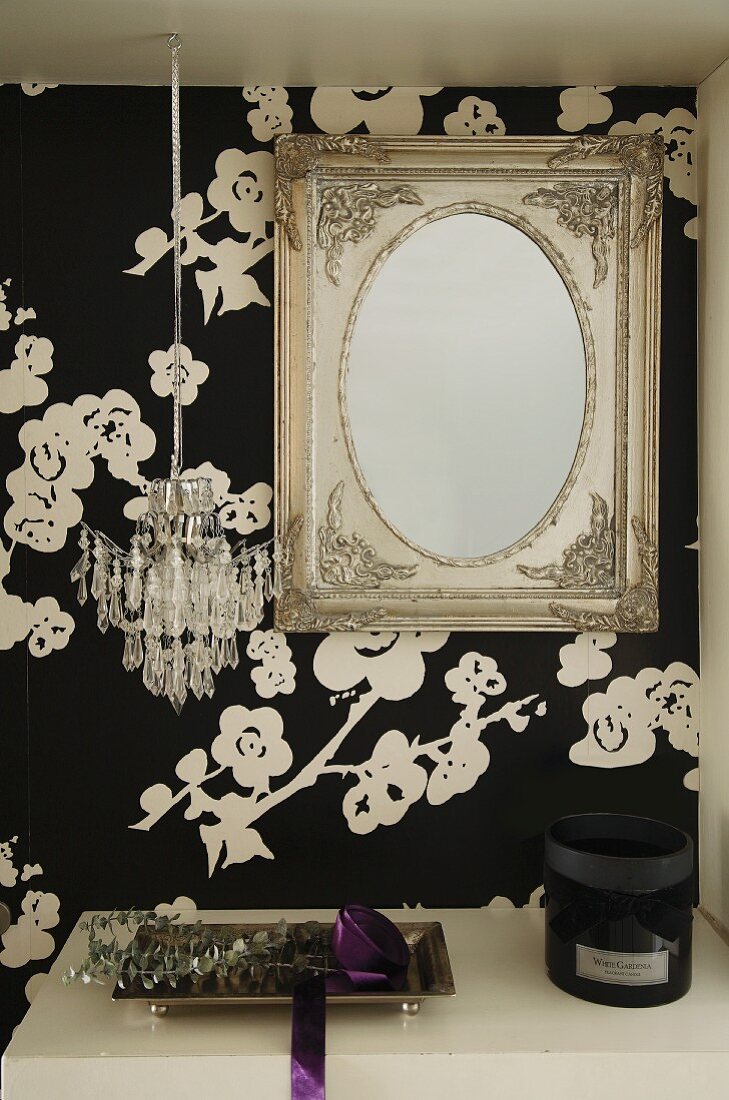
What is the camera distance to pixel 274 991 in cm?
146

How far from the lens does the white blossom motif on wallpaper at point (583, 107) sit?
5.86 ft

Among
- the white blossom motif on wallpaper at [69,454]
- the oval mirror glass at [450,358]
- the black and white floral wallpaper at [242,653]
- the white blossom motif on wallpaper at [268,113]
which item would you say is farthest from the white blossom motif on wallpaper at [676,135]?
the white blossom motif on wallpaper at [69,454]

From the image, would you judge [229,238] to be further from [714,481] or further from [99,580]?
[714,481]

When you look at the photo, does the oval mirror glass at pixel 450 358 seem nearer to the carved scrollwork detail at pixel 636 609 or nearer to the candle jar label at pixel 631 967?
the carved scrollwork detail at pixel 636 609

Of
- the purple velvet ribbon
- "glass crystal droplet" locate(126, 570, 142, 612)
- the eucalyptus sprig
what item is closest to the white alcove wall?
the purple velvet ribbon

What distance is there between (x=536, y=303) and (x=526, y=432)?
9.2 inches

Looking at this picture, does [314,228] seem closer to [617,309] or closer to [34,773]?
[617,309]

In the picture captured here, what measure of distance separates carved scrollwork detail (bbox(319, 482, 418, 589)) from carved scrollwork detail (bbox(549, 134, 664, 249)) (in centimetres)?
76

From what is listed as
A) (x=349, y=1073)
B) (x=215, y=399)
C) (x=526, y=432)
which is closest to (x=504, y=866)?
(x=349, y=1073)

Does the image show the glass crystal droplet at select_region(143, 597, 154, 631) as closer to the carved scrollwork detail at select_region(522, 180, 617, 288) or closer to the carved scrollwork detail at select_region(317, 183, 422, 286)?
the carved scrollwork detail at select_region(317, 183, 422, 286)

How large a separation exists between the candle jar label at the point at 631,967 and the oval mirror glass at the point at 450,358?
2.50ft

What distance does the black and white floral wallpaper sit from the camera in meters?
A: 1.78

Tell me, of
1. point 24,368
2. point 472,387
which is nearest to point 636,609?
point 472,387

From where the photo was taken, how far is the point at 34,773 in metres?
1.82
